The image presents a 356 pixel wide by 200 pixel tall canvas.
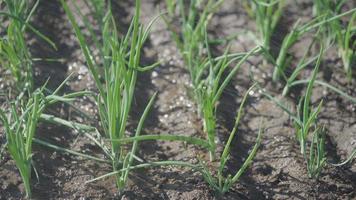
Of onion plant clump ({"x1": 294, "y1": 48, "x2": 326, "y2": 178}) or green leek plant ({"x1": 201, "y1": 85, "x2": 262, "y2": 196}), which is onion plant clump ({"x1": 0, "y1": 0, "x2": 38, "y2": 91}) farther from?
onion plant clump ({"x1": 294, "y1": 48, "x2": 326, "y2": 178})

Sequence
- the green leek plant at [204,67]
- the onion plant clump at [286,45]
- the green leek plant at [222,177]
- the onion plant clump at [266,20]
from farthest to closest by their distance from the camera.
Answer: the onion plant clump at [266,20] < the onion plant clump at [286,45] < the green leek plant at [204,67] < the green leek plant at [222,177]

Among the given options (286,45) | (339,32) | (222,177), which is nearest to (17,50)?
(222,177)

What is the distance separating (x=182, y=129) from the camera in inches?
82.9

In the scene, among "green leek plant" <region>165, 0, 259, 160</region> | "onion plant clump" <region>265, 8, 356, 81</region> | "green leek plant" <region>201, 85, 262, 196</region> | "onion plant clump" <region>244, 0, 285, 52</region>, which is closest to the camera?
"green leek plant" <region>201, 85, 262, 196</region>

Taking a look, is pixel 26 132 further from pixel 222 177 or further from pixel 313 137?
pixel 313 137

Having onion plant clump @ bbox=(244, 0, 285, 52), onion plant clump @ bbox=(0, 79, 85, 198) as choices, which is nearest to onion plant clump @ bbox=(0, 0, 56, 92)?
onion plant clump @ bbox=(0, 79, 85, 198)

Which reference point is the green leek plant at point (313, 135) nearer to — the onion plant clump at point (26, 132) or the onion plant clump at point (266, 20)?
the onion plant clump at point (266, 20)

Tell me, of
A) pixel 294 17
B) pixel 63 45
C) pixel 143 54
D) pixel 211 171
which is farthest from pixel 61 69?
pixel 294 17

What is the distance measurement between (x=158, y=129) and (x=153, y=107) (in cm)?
13

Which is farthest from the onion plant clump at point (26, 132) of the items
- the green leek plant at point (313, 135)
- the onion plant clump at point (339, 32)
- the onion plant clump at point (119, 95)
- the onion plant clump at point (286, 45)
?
the onion plant clump at point (339, 32)

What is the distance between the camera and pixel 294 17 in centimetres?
255

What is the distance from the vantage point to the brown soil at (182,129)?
1.88 metres

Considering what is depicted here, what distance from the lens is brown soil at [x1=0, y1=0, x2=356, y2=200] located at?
6.15 ft

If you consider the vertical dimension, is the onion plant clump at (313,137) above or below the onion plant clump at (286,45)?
below
